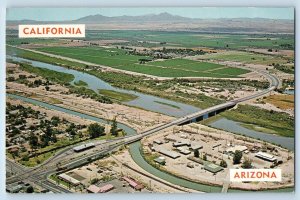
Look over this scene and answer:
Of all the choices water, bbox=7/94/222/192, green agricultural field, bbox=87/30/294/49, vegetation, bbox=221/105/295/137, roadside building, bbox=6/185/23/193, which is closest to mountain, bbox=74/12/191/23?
green agricultural field, bbox=87/30/294/49

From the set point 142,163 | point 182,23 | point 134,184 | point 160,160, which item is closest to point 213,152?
point 160,160

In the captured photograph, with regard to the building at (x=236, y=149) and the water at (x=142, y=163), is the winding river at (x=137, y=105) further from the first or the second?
the building at (x=236, y=149)

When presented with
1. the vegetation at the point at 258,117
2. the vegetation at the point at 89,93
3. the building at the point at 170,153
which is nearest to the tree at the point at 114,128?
the vegetation at the point at 89,93

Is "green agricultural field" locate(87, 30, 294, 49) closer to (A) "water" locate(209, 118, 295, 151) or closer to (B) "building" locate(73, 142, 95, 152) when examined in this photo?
(A) "water" locate(209, 118, 295, 151)

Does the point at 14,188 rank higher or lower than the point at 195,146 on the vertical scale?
lower

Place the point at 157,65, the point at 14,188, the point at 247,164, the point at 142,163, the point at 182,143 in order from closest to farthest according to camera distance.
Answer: the point at 14,188 < the point at 247,164 < the point at 142,163 < the point at 182,143 < the point at 157,65

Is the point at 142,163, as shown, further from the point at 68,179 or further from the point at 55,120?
the point at 55,120
